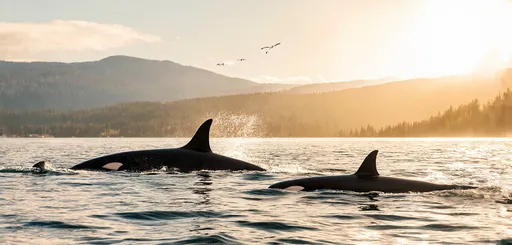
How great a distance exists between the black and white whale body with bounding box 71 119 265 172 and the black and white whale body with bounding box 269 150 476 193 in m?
5.07

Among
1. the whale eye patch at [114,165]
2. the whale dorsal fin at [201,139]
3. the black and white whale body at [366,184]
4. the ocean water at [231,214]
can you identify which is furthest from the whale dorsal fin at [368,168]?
the whale eye patch at [114,165]

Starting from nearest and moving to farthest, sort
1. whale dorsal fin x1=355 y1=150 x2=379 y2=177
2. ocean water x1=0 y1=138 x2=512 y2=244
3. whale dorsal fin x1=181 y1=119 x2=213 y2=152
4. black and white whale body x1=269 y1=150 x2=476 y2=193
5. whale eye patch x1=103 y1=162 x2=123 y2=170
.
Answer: ocean water x1=0 y1=138 x2=512 y2=244, whale dorsal fin x1=355 y1=150 x2=379 y2=177, black and white whale body x1=269 y1=150 x2=476 y2=193, whale dorsal fin x1=181 y1=119 x2=213 y2=152, whale eye patch x1=103 y1=162 x2=123 y2=170

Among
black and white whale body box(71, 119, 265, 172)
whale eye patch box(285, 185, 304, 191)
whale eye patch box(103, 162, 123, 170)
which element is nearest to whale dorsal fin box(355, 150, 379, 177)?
whale eye patch box(285, 185, 304, 191)

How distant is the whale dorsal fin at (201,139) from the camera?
23.0 meters

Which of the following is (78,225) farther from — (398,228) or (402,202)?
(402,202)

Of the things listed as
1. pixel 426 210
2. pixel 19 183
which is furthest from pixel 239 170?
pixel 426 210

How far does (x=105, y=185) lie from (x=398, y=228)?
10528mm

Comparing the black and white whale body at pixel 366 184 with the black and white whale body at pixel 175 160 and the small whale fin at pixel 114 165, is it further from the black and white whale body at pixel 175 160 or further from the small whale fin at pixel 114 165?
→ the small whale fin at pixel 114 165

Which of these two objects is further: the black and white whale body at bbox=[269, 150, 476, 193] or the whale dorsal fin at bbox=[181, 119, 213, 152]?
the whale dorsal fin at bbox=[181, 119, 213, 152]

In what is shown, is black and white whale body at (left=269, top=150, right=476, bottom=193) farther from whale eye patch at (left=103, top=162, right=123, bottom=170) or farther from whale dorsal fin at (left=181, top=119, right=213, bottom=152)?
whale eye patch at (left=103, top=162, right=123, bottom=170)

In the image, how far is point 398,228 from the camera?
13.1 m

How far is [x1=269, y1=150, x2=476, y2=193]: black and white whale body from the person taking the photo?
60.3ft

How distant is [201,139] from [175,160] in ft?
4.06

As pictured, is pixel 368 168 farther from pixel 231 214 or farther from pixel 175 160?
pixel 175 160
